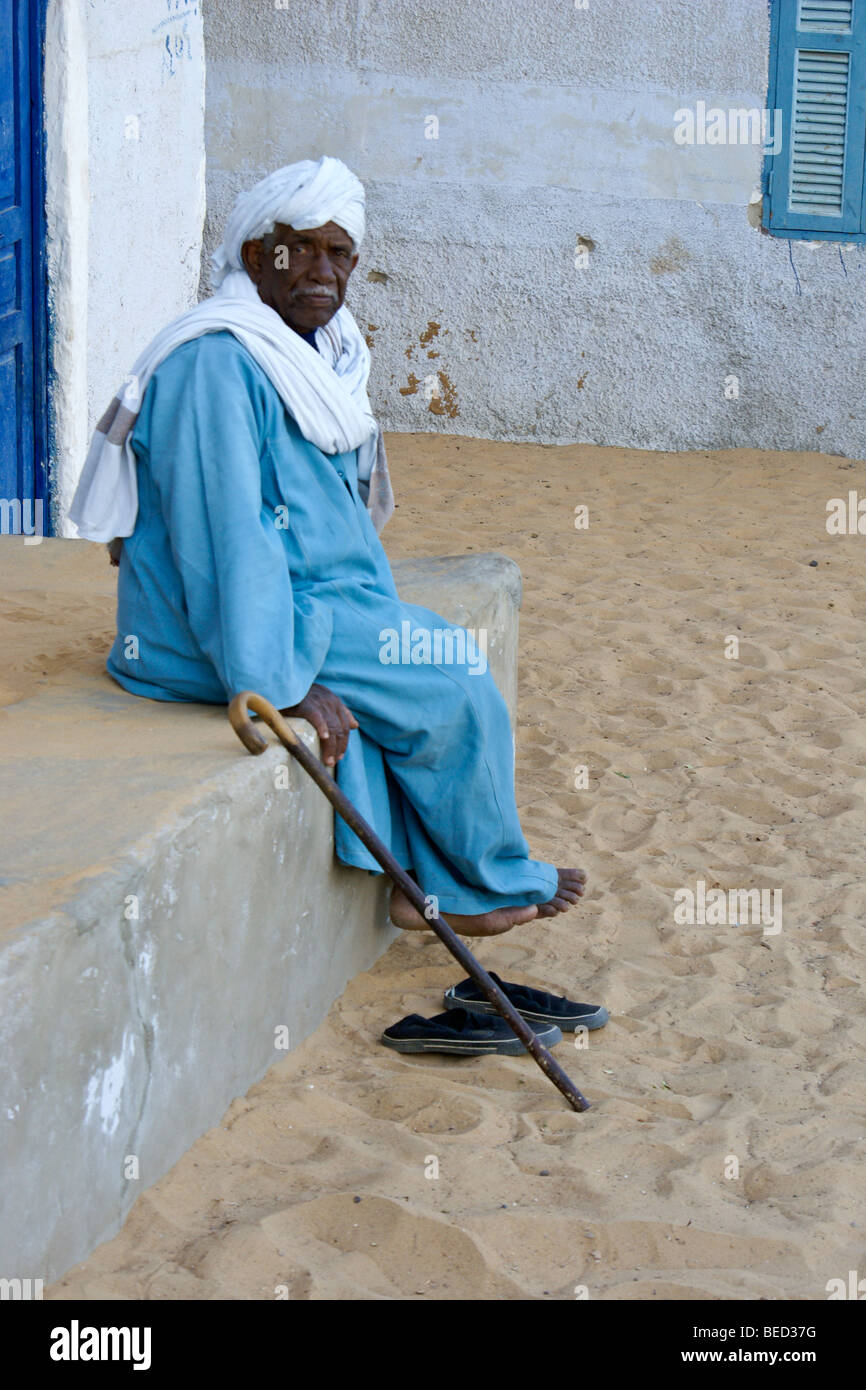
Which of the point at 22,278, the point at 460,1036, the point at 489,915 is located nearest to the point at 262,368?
the point at 489,915

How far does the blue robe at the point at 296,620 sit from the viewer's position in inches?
106

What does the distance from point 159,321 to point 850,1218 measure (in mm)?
4925

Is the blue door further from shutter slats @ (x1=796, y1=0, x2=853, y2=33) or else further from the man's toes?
shutter slats @ (x1=796, y1=0, x2=853, y2=33)

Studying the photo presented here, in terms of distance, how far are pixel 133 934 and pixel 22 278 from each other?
3.66 metres

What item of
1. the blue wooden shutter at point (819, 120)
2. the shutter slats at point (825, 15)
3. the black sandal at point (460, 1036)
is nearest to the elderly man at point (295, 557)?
the black sandal at point (460, 1036)

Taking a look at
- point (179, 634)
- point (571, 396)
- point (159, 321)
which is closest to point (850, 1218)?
point (179, 634)

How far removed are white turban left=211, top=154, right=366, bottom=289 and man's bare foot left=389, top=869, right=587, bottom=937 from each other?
1326 mm

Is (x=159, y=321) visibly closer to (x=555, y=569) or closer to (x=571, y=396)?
(x=555, y=569)

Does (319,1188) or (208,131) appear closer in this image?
(319,1188)

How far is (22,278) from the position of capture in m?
5.13

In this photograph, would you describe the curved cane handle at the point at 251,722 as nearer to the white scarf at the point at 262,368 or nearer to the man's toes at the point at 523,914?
the white scarf at the point at 262,368

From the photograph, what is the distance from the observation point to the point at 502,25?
750 cm

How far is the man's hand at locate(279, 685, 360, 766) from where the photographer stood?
2.78 meters

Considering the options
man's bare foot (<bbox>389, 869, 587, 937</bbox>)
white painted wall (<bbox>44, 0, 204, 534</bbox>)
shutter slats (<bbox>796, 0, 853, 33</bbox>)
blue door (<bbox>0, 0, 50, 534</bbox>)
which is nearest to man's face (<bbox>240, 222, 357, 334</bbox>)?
man's bare foot (<bbox>389, 869, 587, 937</bbox>)
